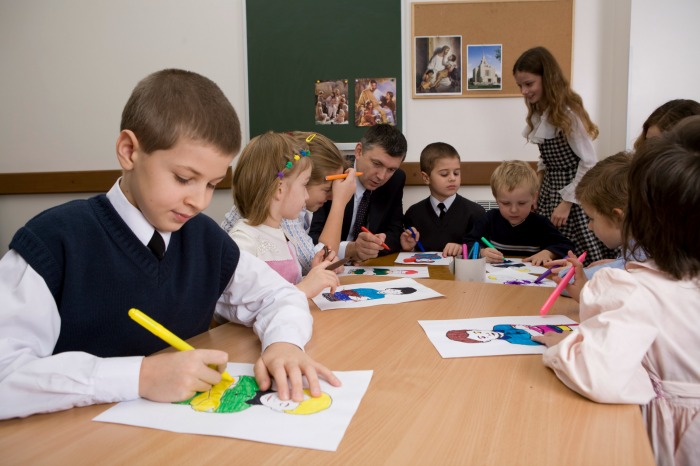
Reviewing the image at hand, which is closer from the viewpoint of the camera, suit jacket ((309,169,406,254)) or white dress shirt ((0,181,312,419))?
white dress shirt ((0,181,312,419))

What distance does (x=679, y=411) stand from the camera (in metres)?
0.80

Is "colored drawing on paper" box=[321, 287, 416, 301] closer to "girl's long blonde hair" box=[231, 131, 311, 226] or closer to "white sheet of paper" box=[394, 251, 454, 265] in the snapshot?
"girl's long blonde hair" box=[231, 131, 311, 226]

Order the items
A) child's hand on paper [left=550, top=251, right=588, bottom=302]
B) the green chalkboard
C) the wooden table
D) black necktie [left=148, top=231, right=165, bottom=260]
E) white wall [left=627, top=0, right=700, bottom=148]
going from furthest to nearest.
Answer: the green chalkboard < white wall [left=627, top=0, right=700, bottom=148] < child's hand on paper [left=550, top=251, right=588, bottom=302] < black necktie [left=148, top=231, right=165, bottom=260] < the wooden table

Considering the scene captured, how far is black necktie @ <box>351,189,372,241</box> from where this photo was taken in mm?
2592

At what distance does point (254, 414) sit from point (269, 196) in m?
0.94

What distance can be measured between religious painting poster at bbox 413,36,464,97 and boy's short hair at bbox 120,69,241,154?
256cm

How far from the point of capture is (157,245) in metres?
0.94

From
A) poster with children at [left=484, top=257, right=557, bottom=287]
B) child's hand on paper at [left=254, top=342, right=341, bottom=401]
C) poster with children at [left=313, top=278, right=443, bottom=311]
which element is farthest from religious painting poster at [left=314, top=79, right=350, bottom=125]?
child's hand on paper at [left=254, top=342, right=341, bottom=401]

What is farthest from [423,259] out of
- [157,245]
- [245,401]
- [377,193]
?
[245,401]

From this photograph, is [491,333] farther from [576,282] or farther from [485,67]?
[485,67]

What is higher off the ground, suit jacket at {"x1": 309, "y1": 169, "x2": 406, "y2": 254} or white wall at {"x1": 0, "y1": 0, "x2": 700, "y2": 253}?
white wall at {"x1": 0, "y1": 0, "x2": 700, "y2": 253}

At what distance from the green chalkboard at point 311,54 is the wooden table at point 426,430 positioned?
2.66 metres

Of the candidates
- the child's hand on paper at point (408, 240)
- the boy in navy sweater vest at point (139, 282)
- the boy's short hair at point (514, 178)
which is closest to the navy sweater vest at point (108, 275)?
the boy in navy sweater vest at point (139, 282)

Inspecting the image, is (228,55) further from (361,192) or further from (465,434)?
(465,434)
